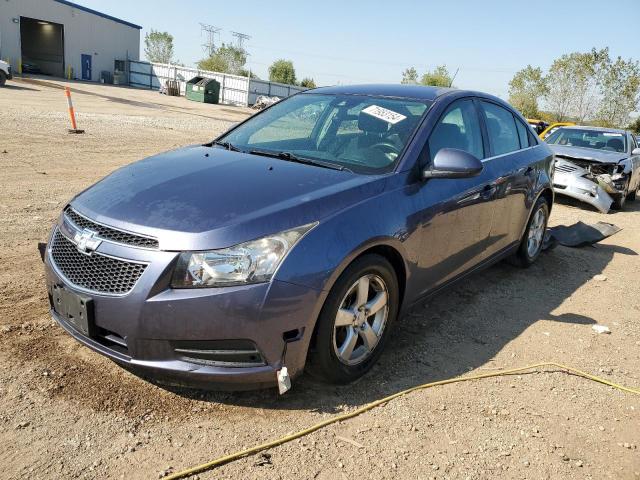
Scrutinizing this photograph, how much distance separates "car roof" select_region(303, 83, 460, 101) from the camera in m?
4.09

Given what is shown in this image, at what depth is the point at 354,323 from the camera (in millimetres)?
3047

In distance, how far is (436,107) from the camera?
385cm

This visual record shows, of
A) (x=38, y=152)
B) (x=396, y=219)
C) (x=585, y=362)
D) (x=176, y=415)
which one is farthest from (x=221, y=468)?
(x=38, y=152)

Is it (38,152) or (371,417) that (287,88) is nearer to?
(38,152)

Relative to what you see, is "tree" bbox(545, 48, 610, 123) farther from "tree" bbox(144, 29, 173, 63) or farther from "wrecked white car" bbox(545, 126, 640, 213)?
"tree" bbox(144, 29, 173, 63)

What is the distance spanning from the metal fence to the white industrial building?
6.89 ft

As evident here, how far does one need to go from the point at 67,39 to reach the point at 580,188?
4621cm

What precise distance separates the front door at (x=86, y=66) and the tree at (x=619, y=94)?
42.0m

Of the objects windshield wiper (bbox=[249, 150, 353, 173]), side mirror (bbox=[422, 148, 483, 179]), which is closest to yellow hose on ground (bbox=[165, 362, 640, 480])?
side mirror (bbox=[422, 148, 483, 179])

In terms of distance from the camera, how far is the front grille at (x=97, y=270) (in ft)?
8.32

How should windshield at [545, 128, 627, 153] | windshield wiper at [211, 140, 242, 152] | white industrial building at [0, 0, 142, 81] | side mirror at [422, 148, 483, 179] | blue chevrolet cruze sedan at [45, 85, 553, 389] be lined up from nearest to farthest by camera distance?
1. blue chevrolet cruze sedan at [45, 85, 553, 389]
2. side mirror at [422, 148, 483, 179]
3. windshield wiper at [211, 140, 242, 152]
4. windshield at [545, 128, 627, 153]
5. white industrial building at [0, 0, 142, 81]

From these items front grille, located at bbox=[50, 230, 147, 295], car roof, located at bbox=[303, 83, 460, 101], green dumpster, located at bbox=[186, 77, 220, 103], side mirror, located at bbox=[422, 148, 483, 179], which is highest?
car roof, located at bbox=[303, 83, 460, 101]

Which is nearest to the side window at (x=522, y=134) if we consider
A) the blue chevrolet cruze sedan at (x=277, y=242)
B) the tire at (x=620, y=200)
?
the blue chevrolet cruze sedan at (x=277, y=242)

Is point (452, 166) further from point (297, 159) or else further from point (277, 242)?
point (277, 242)
